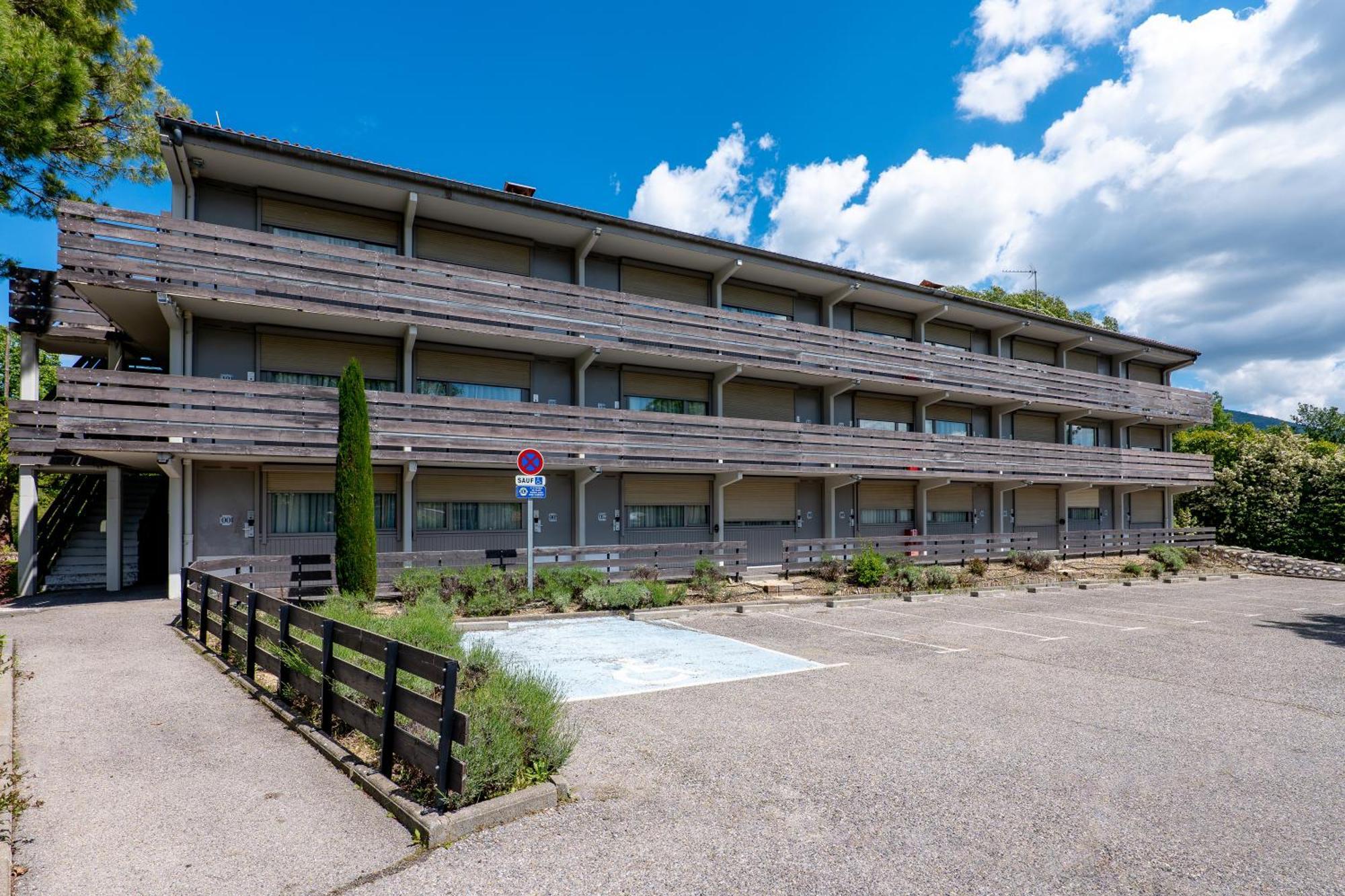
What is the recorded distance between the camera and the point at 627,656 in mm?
10648

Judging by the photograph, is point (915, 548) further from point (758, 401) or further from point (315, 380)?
point (315, 380)

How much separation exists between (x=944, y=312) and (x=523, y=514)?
1756cm

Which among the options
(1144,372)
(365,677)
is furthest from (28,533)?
(1144,372)

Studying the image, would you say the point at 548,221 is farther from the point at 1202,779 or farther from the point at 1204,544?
the point at 1204,544

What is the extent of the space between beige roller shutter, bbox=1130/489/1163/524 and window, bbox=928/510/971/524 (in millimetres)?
10595

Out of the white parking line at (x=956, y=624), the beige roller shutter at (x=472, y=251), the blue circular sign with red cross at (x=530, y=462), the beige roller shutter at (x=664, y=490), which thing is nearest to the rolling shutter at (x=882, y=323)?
the beige roller shutter at (x=664, y=490)

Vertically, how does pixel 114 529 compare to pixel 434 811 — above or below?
above

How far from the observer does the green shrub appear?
1947 cm

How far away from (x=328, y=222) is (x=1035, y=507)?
27562mm

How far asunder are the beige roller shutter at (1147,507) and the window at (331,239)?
1283 inches

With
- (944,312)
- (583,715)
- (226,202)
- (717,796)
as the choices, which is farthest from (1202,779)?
(944,312)

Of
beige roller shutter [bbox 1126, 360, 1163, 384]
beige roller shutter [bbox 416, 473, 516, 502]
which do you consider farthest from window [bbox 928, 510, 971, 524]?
beige roller shutter [bbox 416, 473, 516, 502]

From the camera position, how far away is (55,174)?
11891mm

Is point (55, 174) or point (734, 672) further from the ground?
point (55, 174)
